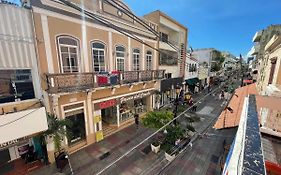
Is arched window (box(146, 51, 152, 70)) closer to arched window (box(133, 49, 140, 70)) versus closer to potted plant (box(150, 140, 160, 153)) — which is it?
arched window (box(133, 49, 140, 70))

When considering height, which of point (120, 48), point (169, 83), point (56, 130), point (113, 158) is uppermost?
point (120, 48)

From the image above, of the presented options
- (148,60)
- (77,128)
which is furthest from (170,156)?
(148,60)

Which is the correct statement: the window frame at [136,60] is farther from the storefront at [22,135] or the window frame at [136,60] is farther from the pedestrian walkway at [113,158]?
the storefront at [22,135]

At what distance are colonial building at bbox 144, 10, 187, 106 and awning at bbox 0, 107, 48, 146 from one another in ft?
39.2

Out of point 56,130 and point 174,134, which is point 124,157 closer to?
point 174,134

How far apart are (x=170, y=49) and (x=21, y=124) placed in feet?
55.5

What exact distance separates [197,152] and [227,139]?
3401mm

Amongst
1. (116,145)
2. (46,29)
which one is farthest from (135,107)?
(46,29)

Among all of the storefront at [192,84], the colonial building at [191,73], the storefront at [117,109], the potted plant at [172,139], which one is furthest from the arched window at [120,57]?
the storefront at [192,84]

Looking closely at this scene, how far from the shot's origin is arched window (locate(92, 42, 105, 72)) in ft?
33.6

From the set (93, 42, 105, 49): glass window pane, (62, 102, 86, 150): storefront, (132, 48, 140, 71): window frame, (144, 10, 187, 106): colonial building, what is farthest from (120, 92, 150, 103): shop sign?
(93, 42, 105, 49): glass window pane

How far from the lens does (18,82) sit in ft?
24.6

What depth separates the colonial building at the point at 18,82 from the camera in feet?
21.6

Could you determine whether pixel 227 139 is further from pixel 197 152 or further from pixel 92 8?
pixel 92 8
